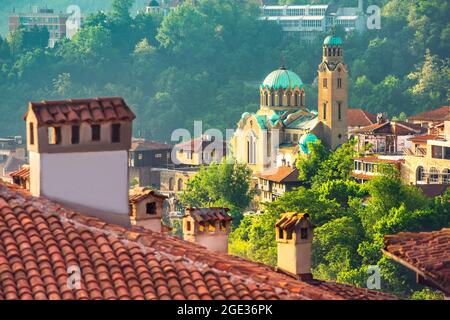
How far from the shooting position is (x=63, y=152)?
83.4 ft

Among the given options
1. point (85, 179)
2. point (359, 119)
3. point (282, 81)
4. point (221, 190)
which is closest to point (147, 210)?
point (85, 179)

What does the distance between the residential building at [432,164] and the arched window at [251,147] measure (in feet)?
77.6

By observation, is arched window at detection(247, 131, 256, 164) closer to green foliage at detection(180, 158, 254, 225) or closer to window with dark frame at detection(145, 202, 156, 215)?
green foliage at detection(180, 158, 254, 225)

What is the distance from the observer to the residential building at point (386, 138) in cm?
14338

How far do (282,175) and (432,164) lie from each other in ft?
43.6

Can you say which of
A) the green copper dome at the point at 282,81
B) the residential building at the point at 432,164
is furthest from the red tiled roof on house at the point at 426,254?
the green copper dome at the point at 282,81

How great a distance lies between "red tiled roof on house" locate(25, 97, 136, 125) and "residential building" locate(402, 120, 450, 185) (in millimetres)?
99763

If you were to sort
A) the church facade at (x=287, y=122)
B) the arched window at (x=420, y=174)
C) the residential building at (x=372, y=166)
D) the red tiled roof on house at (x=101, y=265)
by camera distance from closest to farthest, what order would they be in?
the red tiled roof on house at (x=101, y=265) → the residential building at (x=372, y=166) → the arched window at (x=420, y=174) → the church facade at (x=287, y=122)

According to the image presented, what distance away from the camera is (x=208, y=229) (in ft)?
102

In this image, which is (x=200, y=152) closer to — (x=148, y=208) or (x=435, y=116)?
(x=435, y=116)

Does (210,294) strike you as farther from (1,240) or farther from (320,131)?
(320,131)

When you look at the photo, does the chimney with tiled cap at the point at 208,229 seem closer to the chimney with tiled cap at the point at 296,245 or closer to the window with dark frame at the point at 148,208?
the window with dark frame at the point at 148,208

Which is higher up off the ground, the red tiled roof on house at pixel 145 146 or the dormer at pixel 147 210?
the red tiled roof on house at pixel 145 146
